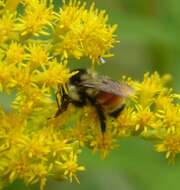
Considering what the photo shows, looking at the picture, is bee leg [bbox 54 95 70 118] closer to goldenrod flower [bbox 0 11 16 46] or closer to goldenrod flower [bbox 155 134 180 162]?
goldenrod flower [bbox 0 11 16 46]

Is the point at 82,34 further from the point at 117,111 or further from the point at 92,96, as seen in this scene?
the point at 117,111

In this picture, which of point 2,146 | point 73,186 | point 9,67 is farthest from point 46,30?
point 73,186

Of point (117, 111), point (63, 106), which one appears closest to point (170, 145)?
point (117, 111)

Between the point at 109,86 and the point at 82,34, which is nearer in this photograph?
the point at 109,86

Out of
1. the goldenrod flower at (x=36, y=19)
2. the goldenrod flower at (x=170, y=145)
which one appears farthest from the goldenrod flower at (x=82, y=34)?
the goldenrod flower at (x=170, y=145)

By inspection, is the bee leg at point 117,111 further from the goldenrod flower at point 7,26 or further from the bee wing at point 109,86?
the goldenrod flower at point 7,26

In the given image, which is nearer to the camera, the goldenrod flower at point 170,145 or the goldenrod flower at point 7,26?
the goldenrod flower at point 7,26

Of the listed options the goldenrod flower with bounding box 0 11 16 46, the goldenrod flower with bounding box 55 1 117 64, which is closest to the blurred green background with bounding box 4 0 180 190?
the goldenrod flower with bounding box 55 1 117 64
